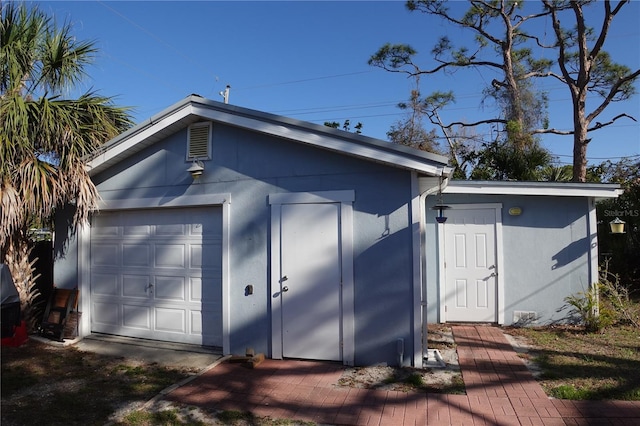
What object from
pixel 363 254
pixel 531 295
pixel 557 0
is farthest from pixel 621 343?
pixel 557 0

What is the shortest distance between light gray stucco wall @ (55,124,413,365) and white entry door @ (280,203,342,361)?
10.5 inches

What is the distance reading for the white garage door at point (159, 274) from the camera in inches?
254

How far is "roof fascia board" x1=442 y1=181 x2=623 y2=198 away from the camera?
734 centimetres

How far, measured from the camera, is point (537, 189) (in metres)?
7.59

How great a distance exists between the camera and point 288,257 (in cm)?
587

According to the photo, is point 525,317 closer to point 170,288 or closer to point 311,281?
point 311,281

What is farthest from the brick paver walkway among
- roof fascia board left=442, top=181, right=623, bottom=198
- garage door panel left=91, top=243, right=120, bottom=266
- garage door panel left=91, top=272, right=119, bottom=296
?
roof fascia board left=442, top=181, right=623, bottom=198

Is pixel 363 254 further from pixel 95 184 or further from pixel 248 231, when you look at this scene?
pixel 95 184

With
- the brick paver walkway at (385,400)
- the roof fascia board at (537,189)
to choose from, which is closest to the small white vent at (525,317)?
the roof fascia board at (537,189)

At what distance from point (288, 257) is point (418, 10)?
1444 cm

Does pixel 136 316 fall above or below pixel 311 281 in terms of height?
below

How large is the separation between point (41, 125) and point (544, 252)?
8599 millimetres

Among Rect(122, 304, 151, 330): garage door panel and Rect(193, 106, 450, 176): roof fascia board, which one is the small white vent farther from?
Rect(122, 304, 151, 330): garage door panel

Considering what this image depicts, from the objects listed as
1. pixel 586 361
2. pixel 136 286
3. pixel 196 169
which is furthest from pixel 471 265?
pixel 136 286
